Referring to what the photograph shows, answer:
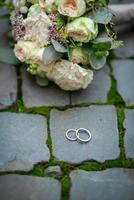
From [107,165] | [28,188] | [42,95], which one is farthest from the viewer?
[42,95]

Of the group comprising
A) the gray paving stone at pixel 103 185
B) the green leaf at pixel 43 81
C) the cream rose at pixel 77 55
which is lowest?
the gray paving stone at pixel 103 185

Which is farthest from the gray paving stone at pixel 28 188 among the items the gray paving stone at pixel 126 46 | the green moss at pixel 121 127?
the gray paving stone at pixel 126 46

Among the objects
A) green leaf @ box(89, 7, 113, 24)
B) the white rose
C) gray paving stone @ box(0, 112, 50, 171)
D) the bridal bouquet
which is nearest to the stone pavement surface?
gray paving stone @ box(0, 112, 50, 171)

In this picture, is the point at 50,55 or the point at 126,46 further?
the point at 126,46

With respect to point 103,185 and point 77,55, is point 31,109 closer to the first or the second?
point 77,55

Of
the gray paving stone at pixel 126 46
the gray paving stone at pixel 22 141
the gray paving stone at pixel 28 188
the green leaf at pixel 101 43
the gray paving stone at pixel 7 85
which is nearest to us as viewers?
the gray paving stone at pixel 28 188

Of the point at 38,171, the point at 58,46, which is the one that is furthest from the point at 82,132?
the point at 58,46

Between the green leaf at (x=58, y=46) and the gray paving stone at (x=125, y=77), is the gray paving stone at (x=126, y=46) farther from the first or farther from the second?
the green leaf at (x=58, y=46)

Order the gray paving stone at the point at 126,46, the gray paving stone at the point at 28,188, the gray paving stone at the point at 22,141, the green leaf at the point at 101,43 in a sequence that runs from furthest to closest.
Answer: the gray paving stone at the point at 126,46 → the green leaf at the point at 101,43 → the gray paving stone at the point at 22,141 → the gray paving stone at the point at 28,188
